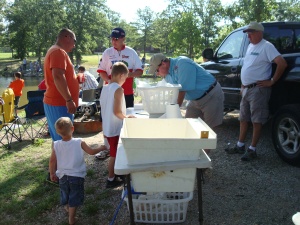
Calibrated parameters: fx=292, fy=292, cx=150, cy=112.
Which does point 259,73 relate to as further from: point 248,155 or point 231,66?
point 231,66

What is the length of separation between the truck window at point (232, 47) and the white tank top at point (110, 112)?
2.97m

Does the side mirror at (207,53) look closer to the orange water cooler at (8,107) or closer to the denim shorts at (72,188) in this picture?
the denim shorts at (72,188)

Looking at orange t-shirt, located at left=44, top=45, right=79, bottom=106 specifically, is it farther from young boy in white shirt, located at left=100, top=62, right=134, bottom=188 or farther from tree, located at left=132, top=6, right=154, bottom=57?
tree, located at left=132, top=6, right=154, bottom=57

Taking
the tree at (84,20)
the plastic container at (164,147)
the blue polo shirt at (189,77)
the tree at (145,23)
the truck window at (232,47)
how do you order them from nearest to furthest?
the plastic container at (164,147), the blue polo shirt at (189,77), the truck window at (232,47), the tree at (84,20), the tree at (145,23)

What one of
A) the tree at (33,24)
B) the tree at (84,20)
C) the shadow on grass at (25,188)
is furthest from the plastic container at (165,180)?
the tree at (33,24)

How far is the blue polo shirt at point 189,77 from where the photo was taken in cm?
338

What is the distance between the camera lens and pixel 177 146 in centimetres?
196

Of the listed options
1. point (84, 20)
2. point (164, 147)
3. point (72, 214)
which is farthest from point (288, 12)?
point (164, 147)

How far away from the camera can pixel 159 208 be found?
8.65 feet

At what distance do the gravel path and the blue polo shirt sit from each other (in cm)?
111

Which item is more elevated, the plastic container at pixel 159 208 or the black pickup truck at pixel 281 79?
the black pickup truck at pixel 281 79

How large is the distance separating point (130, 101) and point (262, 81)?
1.99m

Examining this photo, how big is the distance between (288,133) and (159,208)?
2.21 metres

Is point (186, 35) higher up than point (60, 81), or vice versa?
point (186, 35)
